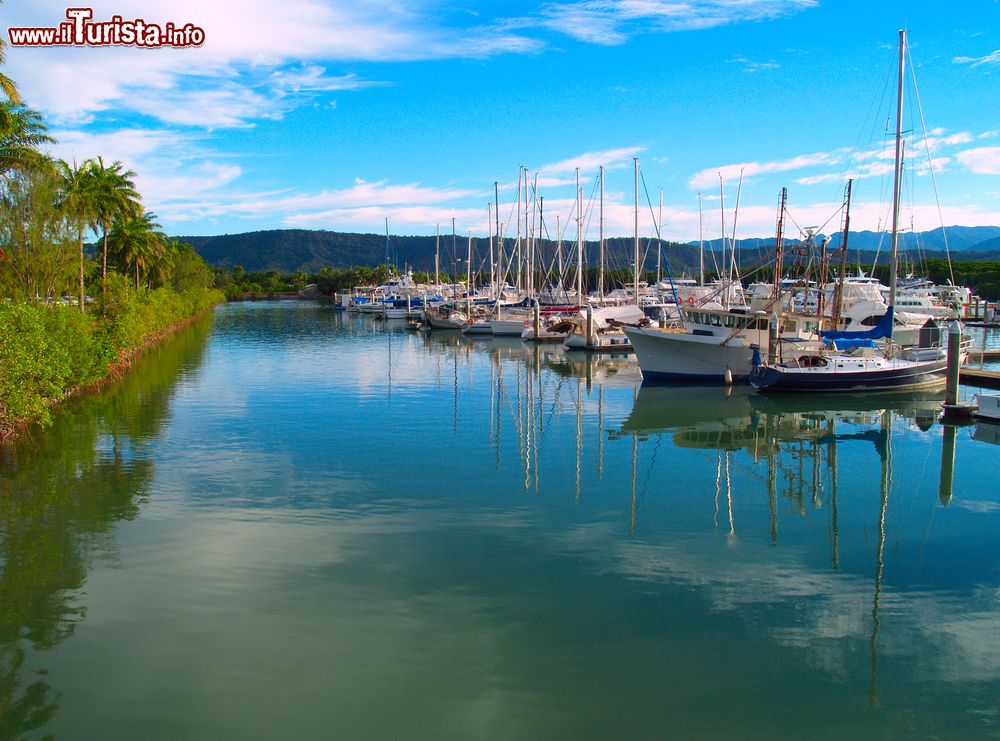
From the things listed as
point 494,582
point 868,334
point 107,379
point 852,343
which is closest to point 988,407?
point 868,334

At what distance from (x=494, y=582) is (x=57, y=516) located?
29.6 ft

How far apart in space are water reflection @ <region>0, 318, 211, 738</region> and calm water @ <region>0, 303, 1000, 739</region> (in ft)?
0.20

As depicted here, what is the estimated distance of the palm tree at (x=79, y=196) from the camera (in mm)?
36031

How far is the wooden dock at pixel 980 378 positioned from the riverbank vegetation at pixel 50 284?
3300cm

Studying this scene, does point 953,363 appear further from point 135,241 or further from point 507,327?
point 135,241

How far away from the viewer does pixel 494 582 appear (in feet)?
40.4

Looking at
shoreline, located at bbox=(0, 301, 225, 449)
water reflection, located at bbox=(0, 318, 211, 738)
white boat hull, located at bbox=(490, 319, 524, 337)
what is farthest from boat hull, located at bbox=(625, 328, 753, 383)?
white boat hull, located at bbox=(490, 319, 524, 337)

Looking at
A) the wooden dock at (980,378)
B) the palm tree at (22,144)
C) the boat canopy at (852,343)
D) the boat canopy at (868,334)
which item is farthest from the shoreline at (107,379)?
the wooden dock at (980,378)

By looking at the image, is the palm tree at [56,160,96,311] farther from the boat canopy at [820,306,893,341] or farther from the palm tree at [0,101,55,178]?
the boat canopy at [820,306,893,341]

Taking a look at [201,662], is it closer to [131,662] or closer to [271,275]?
[131,662]

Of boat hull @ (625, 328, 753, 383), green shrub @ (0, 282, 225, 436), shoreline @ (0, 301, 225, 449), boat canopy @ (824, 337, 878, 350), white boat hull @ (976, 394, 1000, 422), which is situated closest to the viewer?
green shrub @ (0, 282, 225, 436)

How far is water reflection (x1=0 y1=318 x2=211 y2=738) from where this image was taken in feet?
31.8

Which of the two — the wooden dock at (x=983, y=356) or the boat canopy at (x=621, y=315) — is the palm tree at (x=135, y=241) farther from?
the wooden dock at (x=983, y=356)

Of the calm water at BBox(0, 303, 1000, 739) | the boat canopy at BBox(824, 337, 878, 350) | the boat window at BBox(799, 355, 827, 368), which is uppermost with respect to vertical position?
the boat canopy at BBox(824, 337, 878, 350)
